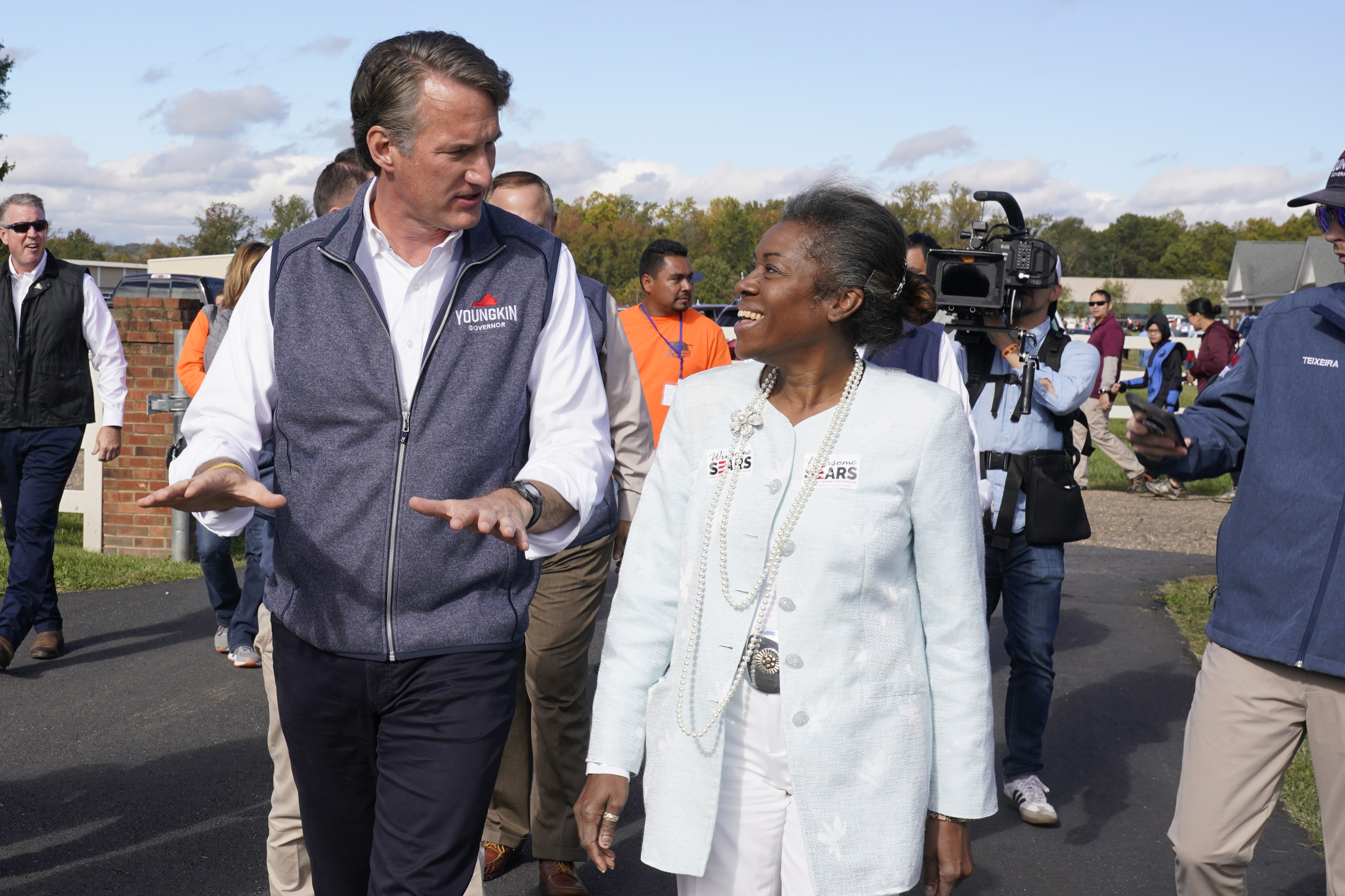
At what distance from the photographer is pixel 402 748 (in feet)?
8.64

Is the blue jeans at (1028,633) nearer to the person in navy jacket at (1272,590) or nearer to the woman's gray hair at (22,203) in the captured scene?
the person in navy jacket at (1272,590)

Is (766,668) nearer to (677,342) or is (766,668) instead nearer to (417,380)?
(417,380)

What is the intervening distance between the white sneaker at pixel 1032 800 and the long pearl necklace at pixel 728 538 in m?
3.16

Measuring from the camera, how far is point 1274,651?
10.1ft

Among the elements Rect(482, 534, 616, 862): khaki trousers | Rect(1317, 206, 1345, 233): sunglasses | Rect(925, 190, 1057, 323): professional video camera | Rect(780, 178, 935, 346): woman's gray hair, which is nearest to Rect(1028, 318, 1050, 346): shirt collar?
Rect(925, 190, 1057, 323): professional video camera

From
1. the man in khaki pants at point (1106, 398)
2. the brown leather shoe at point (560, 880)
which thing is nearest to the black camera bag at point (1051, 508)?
the brown leather shoe at point (560, 880)

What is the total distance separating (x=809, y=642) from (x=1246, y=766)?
1.60 m

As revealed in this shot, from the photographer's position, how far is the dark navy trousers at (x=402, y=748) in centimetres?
260

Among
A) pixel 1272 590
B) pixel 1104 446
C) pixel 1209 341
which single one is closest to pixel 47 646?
pixel 1272 590

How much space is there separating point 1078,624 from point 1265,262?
73507 mm

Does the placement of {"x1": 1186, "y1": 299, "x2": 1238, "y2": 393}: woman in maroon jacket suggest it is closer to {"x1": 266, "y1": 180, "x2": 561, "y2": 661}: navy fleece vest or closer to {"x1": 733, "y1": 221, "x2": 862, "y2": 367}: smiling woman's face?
{"x1": 733, "y1": 221, "x2": 862, "y2": 367}: smiling woman's face

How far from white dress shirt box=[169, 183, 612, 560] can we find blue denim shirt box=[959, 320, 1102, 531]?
9.04 feet

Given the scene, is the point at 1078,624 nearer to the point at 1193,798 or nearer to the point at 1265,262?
the point at 1193,798

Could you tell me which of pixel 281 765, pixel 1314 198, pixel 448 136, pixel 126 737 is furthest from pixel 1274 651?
pixel 126 737
